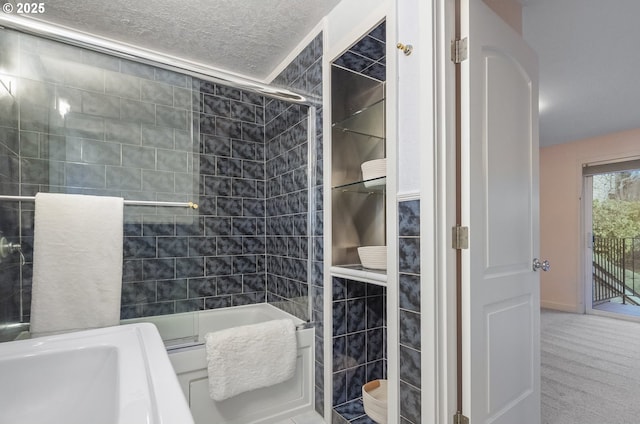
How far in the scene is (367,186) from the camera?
1791 mm

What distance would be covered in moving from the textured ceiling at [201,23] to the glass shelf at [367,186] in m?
1.06

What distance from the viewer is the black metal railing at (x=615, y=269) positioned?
4.30m

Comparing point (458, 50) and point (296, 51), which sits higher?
point (296, 51)

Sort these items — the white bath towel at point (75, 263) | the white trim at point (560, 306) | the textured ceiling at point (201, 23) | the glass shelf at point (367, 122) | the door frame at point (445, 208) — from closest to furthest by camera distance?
the door frame at point (445, 208), the white bath towel at point (75, 263), the textured ceiling at point (201, 23), the glass shelf at point (367, 122), the white trim at point (560, 306)

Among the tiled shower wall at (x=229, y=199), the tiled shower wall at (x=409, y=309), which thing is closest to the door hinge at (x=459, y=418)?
the tiled shower wall at (x=409, y=309)

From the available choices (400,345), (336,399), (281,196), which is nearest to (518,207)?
(400,345)

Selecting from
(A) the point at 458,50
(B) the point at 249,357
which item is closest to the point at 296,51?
(A) the point at 458,50

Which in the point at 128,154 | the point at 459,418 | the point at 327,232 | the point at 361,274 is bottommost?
the point at 459,418

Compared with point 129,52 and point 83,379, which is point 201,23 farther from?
point 83,379

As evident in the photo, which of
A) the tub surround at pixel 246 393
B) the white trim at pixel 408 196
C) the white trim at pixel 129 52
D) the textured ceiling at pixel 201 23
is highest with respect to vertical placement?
the textured ceiling at pixel 201 23

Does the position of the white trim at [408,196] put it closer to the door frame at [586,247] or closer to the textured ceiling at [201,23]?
the textured ceiling at [201,23]

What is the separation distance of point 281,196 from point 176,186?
2.93 ft

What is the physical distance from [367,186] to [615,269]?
4.82m

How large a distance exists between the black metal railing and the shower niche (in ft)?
14.3
